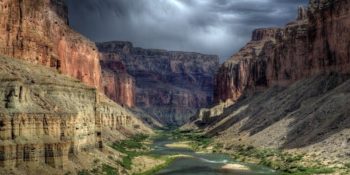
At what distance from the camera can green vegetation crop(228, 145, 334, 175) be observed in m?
70.9

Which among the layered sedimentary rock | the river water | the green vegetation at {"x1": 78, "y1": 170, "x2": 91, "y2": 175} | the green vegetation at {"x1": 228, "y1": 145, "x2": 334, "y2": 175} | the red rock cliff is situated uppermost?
the red rock cliff

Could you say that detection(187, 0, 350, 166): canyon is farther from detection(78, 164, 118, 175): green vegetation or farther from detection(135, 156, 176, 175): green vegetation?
detection(78, 164, 118, 175): green vegetation

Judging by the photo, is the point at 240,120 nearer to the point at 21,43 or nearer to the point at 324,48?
the point at 324,48

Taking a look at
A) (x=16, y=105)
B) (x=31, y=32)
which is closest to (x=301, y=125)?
(x=31, y=32)

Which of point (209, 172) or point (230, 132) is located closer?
point (209, 172)

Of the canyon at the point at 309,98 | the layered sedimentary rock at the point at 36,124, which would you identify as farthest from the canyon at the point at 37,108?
the canyon at the point at 309,98

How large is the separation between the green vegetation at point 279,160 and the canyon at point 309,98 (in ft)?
6.42

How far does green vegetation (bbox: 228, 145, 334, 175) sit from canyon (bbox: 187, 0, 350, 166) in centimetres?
196

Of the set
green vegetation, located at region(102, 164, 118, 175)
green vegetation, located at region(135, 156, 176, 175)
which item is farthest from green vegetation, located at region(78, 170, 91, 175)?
green vegetation, located at region(135, 156, 176, 175)

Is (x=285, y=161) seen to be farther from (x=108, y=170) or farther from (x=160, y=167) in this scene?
(x=108, y=170)

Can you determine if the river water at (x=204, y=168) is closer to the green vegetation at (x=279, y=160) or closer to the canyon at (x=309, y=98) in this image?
the green vegetation at (x=279, y=160)

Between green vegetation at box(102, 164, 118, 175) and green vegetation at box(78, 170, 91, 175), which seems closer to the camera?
green vegetation at box(78, 170, 91, 175)

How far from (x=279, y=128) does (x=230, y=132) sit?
1440 inches

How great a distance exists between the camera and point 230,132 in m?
142
